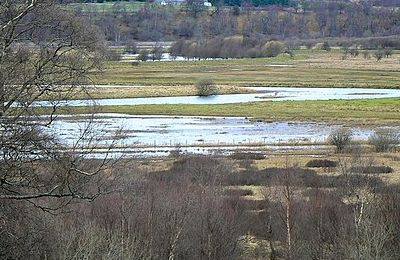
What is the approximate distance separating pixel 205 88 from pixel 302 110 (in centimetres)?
1860

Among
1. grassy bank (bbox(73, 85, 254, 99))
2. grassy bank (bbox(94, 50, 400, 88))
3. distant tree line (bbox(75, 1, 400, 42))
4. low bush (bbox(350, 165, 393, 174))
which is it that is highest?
low bush (bbox(350, 165, 393, 174))

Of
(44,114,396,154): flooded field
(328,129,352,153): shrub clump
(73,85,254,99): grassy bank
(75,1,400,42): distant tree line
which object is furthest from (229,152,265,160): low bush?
(75,1,400,42): distant tree line

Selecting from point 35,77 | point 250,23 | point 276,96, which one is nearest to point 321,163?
point 35,77

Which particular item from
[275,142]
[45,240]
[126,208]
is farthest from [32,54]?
[275,142]

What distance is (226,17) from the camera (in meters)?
175

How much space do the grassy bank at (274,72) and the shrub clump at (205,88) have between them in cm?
670

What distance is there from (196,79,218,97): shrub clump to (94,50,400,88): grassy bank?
670cm

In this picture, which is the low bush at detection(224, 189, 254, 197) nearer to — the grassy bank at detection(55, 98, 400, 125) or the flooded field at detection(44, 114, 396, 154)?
the flooded field at detection(44, 114, 396, 154)

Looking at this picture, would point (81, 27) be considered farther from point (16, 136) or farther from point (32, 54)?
point (16, 136)

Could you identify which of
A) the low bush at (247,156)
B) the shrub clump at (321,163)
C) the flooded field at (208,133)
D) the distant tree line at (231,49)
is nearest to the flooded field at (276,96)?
the flooded field at (208,133)

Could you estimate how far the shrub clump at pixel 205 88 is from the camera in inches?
3046

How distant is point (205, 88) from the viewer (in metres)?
77.4

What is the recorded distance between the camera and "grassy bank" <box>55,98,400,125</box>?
57.2 metres

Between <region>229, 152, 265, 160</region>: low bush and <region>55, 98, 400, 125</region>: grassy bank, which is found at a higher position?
<region>229, 152, 265, 160</region>: low bush
